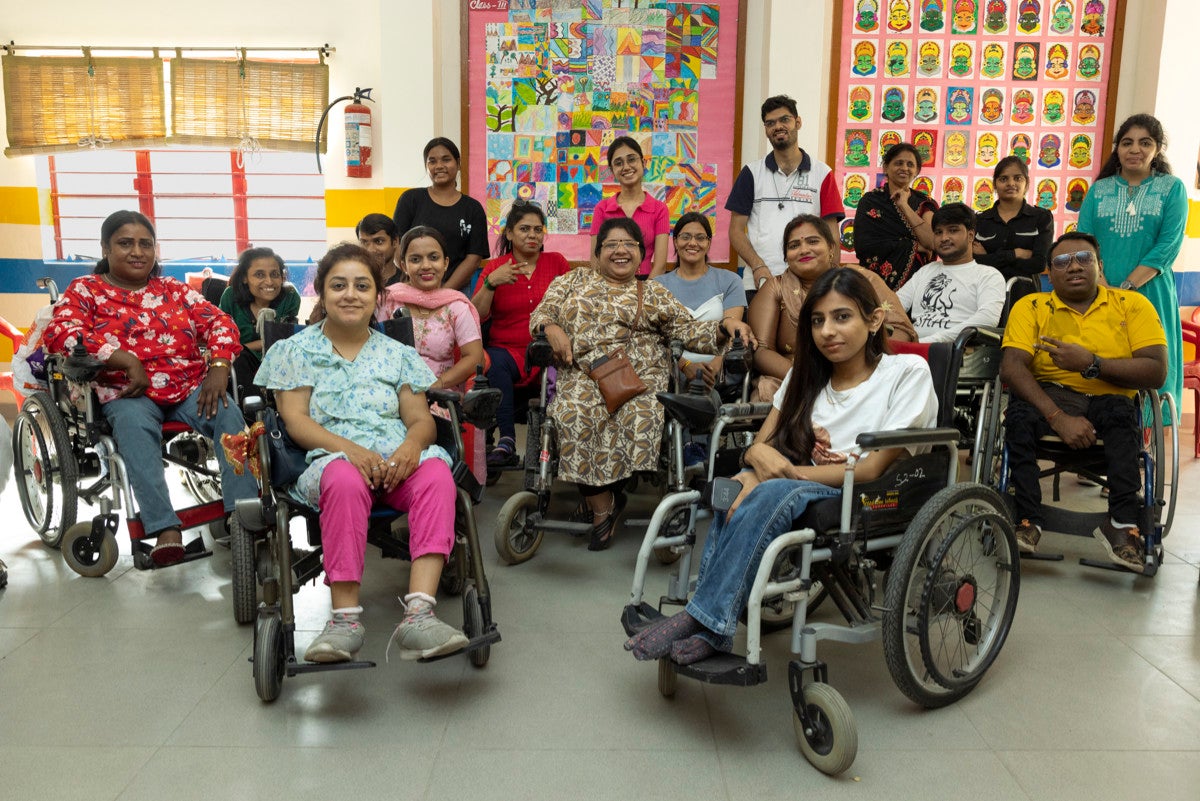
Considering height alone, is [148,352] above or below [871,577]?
above

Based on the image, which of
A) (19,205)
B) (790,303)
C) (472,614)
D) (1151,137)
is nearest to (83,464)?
(472,614)

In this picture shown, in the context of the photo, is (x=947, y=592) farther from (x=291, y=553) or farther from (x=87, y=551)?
(x=87, y=551)

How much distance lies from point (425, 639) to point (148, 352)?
1.64 m

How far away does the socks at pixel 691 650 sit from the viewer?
1840mm

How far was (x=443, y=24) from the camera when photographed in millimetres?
5523

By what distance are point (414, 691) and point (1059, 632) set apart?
5.84ft

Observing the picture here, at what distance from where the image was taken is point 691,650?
1.85 meters

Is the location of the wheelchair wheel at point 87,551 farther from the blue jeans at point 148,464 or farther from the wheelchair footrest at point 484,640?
the wheelchair footrest at point 484,640

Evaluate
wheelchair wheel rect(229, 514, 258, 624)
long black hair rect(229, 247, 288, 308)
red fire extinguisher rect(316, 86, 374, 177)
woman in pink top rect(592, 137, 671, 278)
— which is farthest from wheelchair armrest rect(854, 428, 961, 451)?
red fire extinguisher rect(316, 86, 374, 177)

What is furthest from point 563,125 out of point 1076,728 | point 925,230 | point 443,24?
point 1076,728

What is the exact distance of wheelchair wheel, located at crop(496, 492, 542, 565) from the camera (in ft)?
9.76

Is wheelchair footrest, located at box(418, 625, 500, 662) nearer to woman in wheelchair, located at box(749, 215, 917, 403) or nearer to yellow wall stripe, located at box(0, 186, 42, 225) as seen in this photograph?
woman in wheelchair, located at box(749, 215, 917, 403)

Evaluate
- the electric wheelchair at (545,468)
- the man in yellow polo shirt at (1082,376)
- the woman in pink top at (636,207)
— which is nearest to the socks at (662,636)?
the electric wheelchair at (545,468)

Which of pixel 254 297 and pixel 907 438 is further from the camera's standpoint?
pixel 254 297
